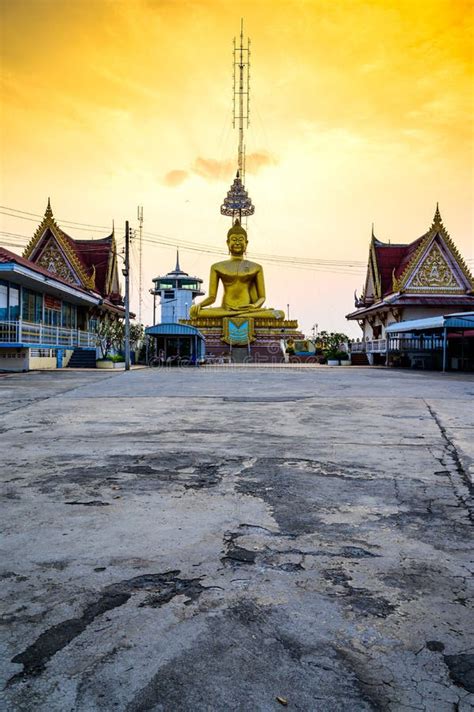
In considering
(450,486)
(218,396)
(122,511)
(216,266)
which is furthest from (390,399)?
(216,266)

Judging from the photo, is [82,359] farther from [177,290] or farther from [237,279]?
[177,290]

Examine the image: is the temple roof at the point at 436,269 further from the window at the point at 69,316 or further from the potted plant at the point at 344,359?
the window at the point at 69,316

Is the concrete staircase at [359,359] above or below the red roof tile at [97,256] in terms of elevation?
below

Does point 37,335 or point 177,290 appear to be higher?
point 177,290

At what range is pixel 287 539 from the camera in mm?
2889

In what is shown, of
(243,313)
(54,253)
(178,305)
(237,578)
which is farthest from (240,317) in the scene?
(178,305)

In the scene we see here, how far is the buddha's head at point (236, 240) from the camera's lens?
134 feet

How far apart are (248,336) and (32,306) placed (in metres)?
17.7

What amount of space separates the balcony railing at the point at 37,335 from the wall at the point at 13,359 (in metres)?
0.77

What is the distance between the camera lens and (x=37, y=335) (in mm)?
22328

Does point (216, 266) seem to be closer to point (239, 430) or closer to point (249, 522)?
point (239, 430)

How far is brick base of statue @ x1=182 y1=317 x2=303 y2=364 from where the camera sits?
38.3 meters

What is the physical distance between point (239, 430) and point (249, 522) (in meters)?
3.48

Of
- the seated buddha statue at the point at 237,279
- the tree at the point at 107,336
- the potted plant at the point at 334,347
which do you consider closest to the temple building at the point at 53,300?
the tree at the point at 107,336
